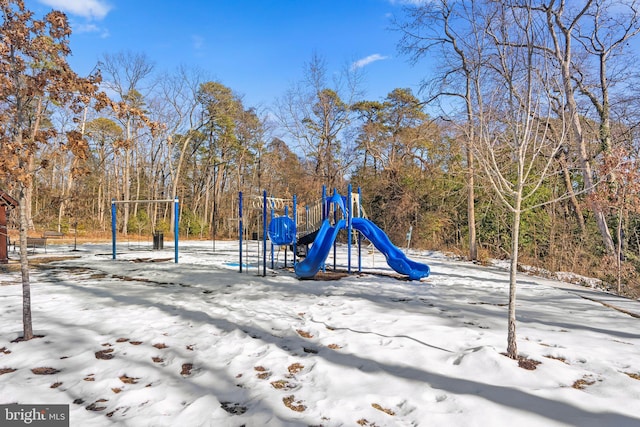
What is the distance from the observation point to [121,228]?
1208 inches

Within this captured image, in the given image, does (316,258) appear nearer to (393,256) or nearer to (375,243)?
(375,243)

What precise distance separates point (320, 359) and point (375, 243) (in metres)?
6.36

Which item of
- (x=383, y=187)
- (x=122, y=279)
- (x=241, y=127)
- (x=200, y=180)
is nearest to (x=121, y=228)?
(x=200, y=180)

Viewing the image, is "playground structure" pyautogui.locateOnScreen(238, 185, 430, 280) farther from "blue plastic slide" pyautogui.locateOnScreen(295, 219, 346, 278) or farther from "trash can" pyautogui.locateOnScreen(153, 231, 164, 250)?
"trash can" pyautogui.locateOnScreen(153, 231, 164, 250)

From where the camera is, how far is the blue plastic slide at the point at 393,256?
936 centimetres

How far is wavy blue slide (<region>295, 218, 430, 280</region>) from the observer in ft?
30.1

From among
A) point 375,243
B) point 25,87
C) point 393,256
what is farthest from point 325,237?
point 25,87

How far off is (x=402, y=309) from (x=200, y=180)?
34202 millimetres

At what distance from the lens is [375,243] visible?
10016 millimetres

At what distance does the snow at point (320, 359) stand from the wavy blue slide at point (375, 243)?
5.92ft

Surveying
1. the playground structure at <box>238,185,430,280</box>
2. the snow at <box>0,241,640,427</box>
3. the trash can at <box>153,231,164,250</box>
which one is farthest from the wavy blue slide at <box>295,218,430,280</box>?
the trash can at <box>153,231,164,250</box>

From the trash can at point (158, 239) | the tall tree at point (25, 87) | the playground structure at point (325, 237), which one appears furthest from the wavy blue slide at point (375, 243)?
the trash can at point (158, 239)

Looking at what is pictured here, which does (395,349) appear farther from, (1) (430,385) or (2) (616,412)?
(2) (616,412)

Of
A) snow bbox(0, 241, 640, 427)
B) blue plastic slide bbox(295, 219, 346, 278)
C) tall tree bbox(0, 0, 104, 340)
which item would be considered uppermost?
tall tree bbox(0, 0, 104, 340)
